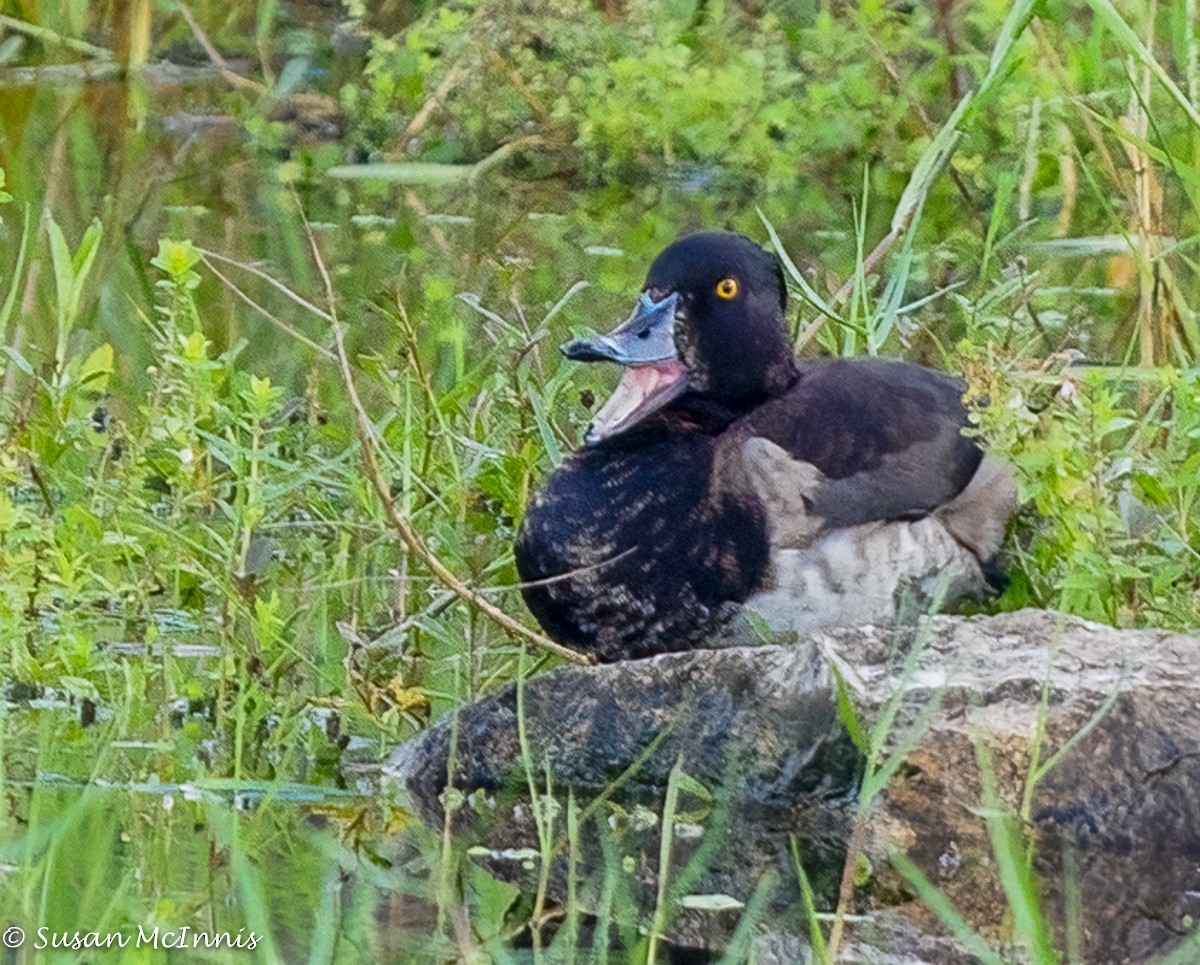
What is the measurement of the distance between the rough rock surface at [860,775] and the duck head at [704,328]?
0.84m

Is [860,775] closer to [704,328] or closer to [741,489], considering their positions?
[741,489]

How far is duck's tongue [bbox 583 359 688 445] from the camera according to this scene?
476 cm

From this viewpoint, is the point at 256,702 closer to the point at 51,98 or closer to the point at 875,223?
the point at 875,223

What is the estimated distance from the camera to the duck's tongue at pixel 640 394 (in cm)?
476

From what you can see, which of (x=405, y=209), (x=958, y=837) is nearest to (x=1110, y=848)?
(x=958, y=837)

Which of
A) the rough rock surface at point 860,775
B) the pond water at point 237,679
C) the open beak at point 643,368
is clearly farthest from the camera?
the open beak at point 643,368

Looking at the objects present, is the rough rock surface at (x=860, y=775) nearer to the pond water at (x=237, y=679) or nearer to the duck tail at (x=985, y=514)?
the pond water at (x=237, y=679)

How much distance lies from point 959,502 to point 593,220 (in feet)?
17.0

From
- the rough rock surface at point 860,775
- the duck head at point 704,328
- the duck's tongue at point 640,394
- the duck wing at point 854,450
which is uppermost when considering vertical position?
the duck head at point 704,328

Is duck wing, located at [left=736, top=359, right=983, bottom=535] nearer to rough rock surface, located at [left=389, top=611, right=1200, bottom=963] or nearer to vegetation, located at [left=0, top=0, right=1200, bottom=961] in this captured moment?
vegetation, located at [left=0, top=0, right=1200, bottom=961]

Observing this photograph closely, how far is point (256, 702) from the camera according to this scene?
421cm

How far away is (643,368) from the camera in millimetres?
4875

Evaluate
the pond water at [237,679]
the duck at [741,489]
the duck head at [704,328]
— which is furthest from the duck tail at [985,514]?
the pond water at [237,679]

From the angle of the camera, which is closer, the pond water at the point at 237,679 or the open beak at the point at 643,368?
the pond water at the point at 237,679
